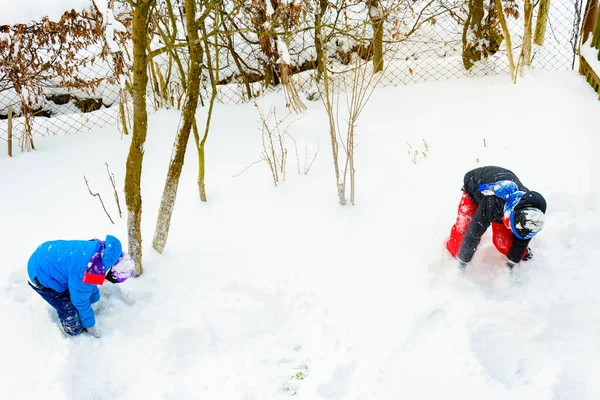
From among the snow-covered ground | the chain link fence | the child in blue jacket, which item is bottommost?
the snow-covered ground

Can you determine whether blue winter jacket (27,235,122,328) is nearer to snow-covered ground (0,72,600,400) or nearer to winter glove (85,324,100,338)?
winter glove (85,324,100,338)

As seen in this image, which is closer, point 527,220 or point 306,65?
point 527,220

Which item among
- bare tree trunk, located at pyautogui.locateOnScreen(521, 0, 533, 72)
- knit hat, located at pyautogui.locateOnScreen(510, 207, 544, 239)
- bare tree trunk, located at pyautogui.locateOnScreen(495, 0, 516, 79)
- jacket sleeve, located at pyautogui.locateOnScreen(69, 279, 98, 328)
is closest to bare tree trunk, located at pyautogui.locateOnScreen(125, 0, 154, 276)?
jacket sleeve, located at pyautogui.locateOnScreen(69, 279, 98, 328)

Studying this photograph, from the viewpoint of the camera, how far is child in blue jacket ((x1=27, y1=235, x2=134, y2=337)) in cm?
275

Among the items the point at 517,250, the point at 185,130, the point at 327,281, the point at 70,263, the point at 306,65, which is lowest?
the point at 327,281

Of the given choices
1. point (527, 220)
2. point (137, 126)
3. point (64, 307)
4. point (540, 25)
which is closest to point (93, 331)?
point (64, 307)

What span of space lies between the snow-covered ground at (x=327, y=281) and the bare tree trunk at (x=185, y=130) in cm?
24

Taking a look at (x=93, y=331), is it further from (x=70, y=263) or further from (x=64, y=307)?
(x=70, y=263)

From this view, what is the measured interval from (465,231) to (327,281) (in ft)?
3.22

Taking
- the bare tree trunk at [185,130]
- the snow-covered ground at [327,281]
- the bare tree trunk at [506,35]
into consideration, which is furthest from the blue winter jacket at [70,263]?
the bare tree trunk at [506,35]

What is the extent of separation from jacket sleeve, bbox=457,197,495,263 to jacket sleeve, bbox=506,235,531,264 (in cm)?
21

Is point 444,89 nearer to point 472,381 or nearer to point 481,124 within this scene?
point 481,124

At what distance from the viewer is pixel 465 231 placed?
336 centimetres

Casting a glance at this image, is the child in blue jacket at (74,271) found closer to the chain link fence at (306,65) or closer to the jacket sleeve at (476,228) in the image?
the jacket sleeve at (476,228)
